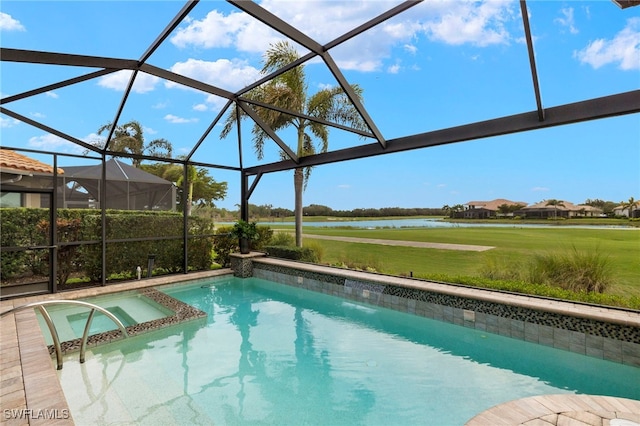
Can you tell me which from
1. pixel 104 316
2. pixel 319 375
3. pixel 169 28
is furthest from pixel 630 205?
pixel 104 316

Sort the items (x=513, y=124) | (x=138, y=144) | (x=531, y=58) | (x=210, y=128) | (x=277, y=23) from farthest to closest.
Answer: (x=138, y=144) < (x=210, y=128) < (x=513, y=124) < (x=277, y=23) < (x=531, y=58)

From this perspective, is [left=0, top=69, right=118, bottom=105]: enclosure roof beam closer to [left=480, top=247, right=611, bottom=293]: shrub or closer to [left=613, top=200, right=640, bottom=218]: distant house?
[left=480, top=247, right=611, bottom=293]: shrub

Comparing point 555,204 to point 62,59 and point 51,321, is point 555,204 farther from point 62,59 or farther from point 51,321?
point 62,59

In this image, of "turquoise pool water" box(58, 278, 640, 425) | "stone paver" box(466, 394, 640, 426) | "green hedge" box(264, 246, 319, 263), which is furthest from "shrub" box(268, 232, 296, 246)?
"stone paver" box(466, 394, 640, 426)

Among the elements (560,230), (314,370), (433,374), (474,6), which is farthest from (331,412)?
(560,230)

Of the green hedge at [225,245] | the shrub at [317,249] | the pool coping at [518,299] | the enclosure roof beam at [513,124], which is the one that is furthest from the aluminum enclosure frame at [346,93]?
the shrub at [317,249]

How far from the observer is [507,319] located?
508 centimetres

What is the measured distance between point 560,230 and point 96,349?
30.6 feet

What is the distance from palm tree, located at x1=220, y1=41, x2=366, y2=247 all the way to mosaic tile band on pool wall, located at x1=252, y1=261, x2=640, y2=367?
444cm

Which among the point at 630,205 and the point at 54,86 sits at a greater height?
the point at 54,86

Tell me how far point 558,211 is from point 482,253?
77.8 inches

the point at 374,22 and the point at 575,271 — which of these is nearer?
the point at 374,22

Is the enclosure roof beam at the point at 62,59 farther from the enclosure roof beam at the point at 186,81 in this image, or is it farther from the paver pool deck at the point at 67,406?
the paver pool deck at the point at 67,406

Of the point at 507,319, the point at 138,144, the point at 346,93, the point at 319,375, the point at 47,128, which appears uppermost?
the point at 138,144
